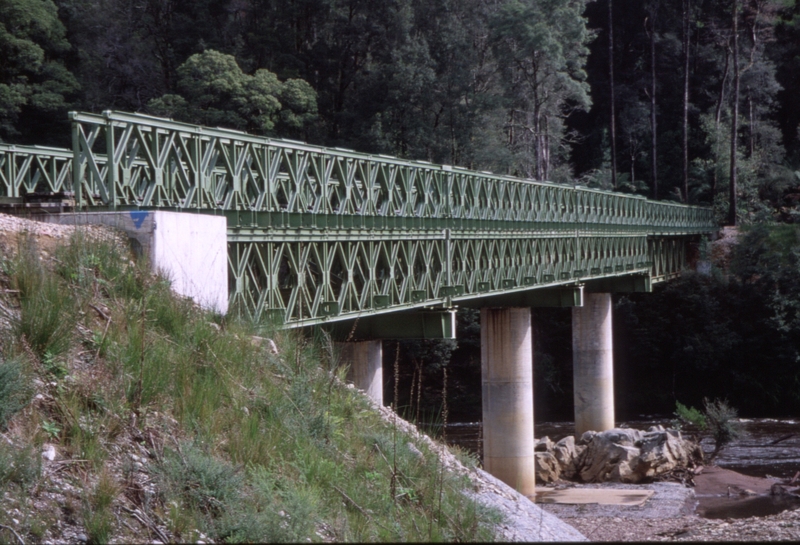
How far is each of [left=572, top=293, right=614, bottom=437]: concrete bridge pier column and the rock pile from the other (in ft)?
17.4

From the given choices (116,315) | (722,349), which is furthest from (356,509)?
(722,349)

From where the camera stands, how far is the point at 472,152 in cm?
4809

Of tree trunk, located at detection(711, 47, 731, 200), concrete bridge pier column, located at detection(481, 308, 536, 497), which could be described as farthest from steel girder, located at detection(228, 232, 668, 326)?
tree trunk, located at detection(711, 47, 731, 200)

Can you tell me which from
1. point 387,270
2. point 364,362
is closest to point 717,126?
point 364,362

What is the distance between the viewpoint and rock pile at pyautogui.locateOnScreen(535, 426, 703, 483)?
27.0 meters

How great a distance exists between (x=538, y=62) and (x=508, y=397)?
26607 mm

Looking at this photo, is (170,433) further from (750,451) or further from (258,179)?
(750,451)

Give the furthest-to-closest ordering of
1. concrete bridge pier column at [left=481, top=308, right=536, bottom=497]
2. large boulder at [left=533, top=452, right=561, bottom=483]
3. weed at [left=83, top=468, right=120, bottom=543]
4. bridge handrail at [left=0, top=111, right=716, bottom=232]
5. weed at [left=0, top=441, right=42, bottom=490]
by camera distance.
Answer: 1. large boulder at [left=533, top=452, right=561, bottom=483]
2. concrete bridge pier column at [left=481, top=308, right=536, bottom=497]
3. bridge handrail at [left=0, top=111, right=716, bottom=232]
4. weed at [left=0, top=441, right=42, bottom=490]
5. weed at [left=83, top=468, right=120, bottom=543]

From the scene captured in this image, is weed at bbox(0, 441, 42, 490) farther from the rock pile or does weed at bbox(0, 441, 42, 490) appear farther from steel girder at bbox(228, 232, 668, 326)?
the rock pile

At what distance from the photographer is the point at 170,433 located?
7.14 metres

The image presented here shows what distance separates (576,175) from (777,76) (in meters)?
14.9

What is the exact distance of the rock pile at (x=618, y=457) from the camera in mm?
27031

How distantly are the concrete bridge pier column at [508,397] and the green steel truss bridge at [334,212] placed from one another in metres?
0.73

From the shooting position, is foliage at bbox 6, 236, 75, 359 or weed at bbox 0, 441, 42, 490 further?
foliage at bbox 6, 236, 75, 359
